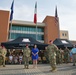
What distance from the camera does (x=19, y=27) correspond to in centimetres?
5084

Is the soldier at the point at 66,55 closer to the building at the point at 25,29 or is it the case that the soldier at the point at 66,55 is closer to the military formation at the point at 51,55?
the military formation at the point at 51,55

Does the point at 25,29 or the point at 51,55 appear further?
the point at 25,29

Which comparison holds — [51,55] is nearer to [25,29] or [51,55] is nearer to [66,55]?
[66,55]

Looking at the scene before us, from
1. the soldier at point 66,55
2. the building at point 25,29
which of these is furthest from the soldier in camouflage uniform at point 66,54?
the building at point 25,29

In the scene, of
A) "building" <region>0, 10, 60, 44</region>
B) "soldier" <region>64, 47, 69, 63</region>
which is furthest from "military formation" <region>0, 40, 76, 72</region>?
"building" <region>0, 10, 60, 44</region>

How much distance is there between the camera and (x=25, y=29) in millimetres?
50938

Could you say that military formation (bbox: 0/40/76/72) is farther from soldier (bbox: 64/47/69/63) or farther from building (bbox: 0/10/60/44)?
building (bbox: 0/10/60/44)

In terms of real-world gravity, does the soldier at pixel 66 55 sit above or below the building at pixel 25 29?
below

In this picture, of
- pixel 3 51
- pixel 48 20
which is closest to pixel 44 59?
pixel 3 51

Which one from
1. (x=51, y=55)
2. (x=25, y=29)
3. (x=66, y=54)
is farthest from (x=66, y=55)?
(x=25, y=29)

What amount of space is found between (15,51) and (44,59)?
129 inches

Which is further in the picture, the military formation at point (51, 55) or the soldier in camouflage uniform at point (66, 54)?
the soldier in camouflage uniform at point (66, 54)

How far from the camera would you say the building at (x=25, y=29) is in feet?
155

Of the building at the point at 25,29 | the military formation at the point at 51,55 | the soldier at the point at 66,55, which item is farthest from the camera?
the building at the point at 25,29
